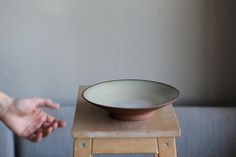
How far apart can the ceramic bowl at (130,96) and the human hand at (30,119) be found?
0.12 m

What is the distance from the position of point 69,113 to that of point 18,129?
0.48 m

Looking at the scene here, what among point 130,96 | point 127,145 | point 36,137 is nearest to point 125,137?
point 127,145

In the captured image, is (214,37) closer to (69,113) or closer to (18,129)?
(69,113)

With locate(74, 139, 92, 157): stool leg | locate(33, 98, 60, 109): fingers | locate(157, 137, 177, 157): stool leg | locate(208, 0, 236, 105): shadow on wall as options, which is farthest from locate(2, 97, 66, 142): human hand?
locate(208, 0, 236, 105): shadow on wall

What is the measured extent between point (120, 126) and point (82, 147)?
0.11 m

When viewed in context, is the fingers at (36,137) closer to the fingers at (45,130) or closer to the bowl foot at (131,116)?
the fingers at (45,130)

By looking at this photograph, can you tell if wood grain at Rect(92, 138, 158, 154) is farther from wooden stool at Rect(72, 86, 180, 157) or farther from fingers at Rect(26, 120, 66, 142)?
fingers at Rect(26, 120, 66, 142)

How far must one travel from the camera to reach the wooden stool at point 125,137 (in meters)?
1.00

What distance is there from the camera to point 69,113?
1.64 metres

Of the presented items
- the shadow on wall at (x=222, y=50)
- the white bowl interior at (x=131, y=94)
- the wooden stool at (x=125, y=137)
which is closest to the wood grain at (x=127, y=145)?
the wooden stool at (x=125, y=137)

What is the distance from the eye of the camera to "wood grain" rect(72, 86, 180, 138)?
39.4 inches

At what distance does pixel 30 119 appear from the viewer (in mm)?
1176

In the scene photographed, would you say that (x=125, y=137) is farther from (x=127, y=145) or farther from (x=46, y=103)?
(x=46, y=103)

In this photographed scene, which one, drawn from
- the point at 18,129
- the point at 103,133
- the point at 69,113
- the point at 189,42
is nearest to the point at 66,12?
the point at 69,113
